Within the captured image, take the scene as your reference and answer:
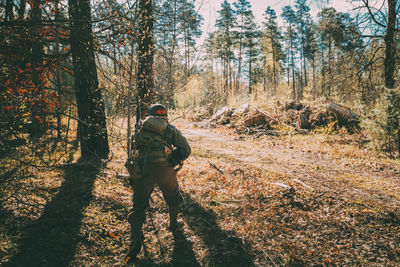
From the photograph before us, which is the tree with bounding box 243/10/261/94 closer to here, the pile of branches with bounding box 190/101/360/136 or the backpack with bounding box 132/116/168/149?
the pile of branches with bounding box 190/101/360/136

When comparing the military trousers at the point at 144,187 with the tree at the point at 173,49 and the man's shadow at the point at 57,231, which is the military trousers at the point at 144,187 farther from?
the tree at the point at 173,49

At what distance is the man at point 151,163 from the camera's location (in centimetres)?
312

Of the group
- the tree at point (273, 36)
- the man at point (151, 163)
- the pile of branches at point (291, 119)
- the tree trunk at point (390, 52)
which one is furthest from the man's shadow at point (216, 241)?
the tree at point (273, 36)

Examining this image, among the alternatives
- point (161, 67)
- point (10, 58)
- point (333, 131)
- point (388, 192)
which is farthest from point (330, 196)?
point (333, 131)

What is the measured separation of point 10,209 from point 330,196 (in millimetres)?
6117

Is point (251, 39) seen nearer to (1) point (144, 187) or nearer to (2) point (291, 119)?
(2) point (291, 119)

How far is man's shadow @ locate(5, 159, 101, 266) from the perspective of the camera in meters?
2.79

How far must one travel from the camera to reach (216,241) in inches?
135

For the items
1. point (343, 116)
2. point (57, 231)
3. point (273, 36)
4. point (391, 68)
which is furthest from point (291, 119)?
point (273, 36)

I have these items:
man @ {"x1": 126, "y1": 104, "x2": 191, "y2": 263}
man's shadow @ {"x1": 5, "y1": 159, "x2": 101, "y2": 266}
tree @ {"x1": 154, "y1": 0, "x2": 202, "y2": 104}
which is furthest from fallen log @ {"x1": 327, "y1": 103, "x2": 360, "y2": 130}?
man's shadow @ {"x1": 5, "y1": 159, "x2": 101, "y2": 266}

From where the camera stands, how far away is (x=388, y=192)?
4738 millimetres

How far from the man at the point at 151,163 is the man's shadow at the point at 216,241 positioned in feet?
2.92

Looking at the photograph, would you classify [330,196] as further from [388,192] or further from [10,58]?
[10,58]

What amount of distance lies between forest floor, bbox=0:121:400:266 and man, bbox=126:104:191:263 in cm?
55
